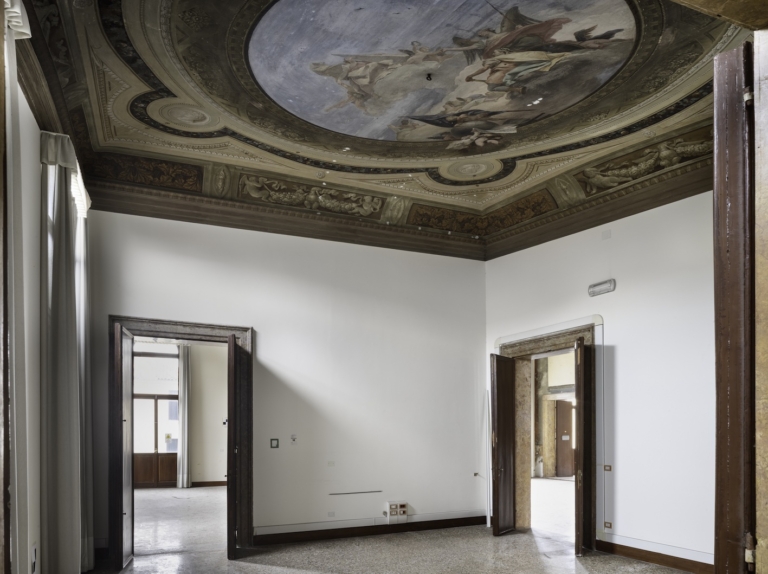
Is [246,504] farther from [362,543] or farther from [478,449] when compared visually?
[478,449]

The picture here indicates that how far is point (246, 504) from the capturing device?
9539 millimetres

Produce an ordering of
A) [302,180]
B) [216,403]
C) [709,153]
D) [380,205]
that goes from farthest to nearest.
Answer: [216,403]
[380,205]
[302,180]
[709,153]

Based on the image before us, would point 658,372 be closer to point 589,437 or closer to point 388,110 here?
point 589,437

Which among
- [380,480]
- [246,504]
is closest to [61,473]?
[246,504]

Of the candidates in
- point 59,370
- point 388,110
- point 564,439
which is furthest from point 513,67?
point 564,439

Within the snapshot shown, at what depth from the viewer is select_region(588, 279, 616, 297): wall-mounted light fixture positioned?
9.50 meters

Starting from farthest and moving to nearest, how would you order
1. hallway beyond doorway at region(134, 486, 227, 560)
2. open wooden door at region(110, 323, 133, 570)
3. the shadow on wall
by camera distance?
the shadow on wall < hallway beyond doorway at region(134, 486, 227, 560) < open wooden door at region(110, 323, 133, 570)

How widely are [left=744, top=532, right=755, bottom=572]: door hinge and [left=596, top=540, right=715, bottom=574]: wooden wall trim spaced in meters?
6.23

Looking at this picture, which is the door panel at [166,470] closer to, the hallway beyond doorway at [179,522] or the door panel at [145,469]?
the door panel at [145,469]

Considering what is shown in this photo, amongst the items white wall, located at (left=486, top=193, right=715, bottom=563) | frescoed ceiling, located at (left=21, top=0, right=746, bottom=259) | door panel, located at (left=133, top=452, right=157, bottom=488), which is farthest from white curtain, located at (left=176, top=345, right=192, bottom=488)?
white wall, located at (left=486, top=193, right=715, bottom=563)

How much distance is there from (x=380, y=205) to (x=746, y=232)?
8.83 meters

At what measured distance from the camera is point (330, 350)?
10.6 metres

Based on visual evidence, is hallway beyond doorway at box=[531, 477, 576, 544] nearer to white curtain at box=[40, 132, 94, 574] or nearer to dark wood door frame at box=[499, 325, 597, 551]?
dark wood door frame at box=[499, 325, 597, 551]

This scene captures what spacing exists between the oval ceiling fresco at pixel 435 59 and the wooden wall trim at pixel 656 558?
5.59 meters
